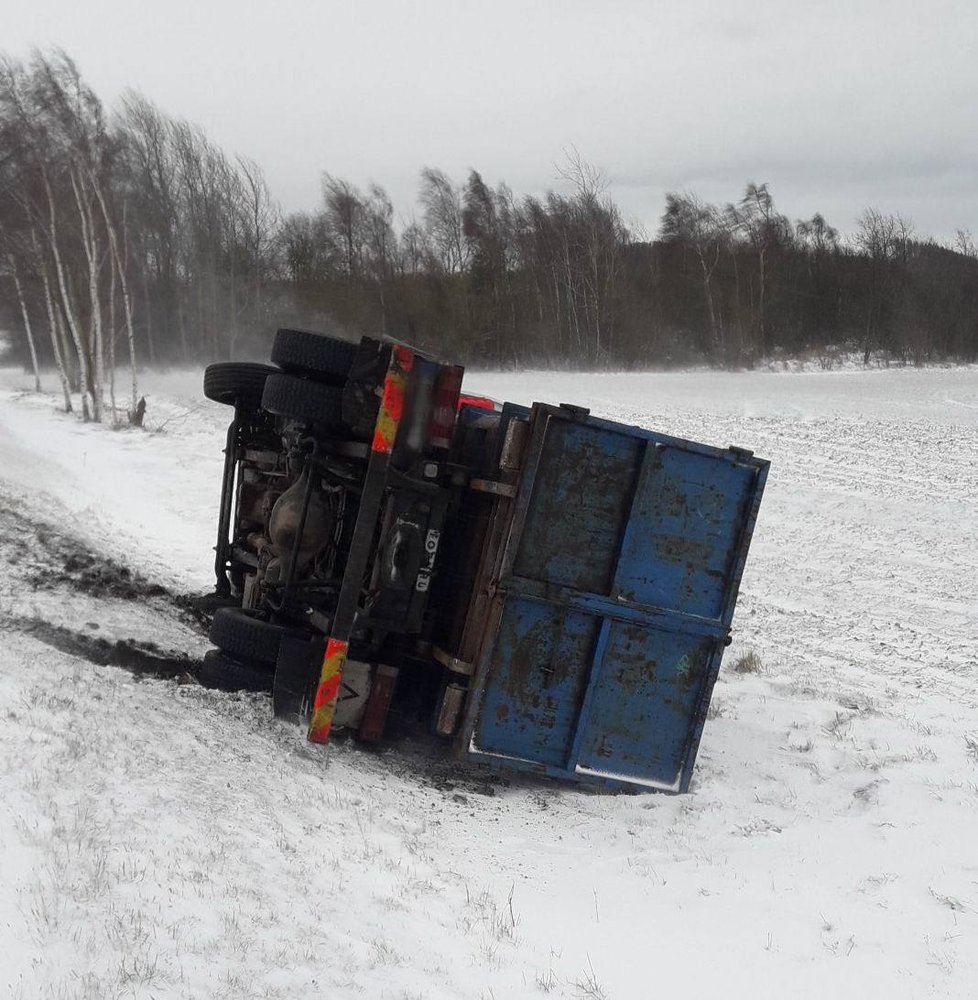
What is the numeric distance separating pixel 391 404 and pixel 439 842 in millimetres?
2191

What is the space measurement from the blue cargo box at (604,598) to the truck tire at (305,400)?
1027 millimetres

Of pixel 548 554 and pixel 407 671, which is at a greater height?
pixel 548 554

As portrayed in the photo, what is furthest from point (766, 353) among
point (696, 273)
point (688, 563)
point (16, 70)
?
point (688, 563)

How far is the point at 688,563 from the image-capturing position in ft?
16.9

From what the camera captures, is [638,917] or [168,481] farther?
[168,481]

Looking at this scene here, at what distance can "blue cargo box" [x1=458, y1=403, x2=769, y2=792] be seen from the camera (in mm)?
4977

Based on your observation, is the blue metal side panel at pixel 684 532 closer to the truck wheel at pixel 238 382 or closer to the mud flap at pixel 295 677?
the mud flap at pixel 295 677

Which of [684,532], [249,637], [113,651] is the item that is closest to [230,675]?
[249,637]

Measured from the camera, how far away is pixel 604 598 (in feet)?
16.5

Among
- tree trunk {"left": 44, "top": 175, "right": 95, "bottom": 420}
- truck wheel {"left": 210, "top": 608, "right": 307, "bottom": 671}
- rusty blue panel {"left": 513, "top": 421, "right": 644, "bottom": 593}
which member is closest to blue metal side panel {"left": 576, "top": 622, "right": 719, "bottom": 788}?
rusty blue panel {"left": 513, "top": 421, "right": 644, "bottom": 593}

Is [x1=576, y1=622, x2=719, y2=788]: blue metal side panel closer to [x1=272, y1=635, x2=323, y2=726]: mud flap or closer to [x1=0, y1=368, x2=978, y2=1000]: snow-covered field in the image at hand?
[x1=0, y1=368, x2=978, y2=1000]: snow-covered field

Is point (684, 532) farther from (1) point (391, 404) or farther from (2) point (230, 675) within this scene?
(2) point (230, 675)

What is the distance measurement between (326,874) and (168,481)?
12.5m

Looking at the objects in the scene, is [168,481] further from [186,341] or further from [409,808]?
[186,341]
